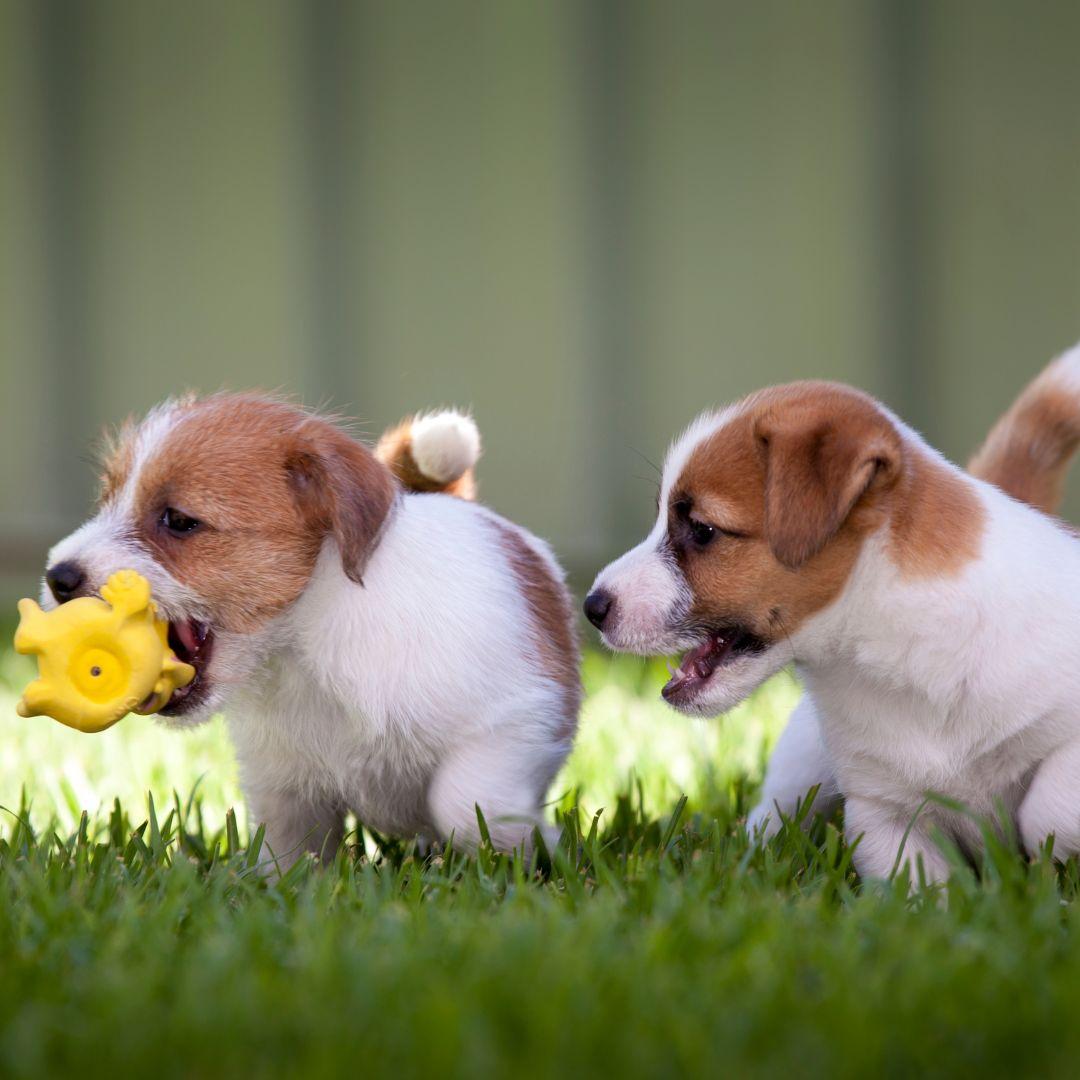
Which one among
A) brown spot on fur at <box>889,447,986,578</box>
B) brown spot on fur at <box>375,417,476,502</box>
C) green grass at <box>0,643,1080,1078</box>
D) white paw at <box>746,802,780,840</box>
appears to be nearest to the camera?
green grass at <box>0,643,1080,1078</box>

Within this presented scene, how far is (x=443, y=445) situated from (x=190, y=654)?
109 cm

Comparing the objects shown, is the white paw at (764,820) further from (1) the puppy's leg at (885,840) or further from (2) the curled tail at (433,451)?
(2) the curled tail at (433,451)

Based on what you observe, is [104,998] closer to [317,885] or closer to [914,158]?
[317,885]

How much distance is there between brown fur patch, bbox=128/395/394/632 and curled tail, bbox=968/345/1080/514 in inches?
69.4

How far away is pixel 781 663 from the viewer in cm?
358

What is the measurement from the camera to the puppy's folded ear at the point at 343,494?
355 cm

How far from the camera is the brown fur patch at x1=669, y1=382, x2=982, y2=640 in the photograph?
334cm

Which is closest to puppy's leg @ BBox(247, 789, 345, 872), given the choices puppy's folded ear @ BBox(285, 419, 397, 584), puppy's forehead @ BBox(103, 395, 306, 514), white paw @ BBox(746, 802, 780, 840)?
puppy's folded ear @ BBox(285, 419, 397, 584)

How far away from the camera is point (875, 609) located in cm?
346

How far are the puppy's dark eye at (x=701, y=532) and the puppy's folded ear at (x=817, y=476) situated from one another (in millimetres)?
183

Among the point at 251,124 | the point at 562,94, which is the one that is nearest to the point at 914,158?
the point at 562,94

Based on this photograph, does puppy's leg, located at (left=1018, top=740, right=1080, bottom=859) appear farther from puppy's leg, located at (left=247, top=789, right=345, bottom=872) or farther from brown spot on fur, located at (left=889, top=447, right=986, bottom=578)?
puppy's leg, located at (left=247, top=789, right=345, bottom=872)

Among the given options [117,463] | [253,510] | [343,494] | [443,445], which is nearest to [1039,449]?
[443,445]

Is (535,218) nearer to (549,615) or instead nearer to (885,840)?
(549,615)
